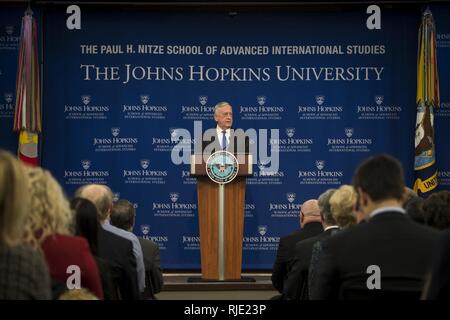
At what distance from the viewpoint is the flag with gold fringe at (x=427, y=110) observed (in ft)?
31.7

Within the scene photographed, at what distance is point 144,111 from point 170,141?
51 cm

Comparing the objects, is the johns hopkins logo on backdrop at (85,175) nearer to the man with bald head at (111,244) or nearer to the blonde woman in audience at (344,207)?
the man with bald head at (111,244)

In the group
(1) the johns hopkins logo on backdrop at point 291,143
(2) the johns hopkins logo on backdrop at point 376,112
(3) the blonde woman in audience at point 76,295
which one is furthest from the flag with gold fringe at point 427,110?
(3) the blonde woman in audience at point 76,295

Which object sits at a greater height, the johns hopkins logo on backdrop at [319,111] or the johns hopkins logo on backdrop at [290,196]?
the johns hopkins logo on backdrop at [319,111]

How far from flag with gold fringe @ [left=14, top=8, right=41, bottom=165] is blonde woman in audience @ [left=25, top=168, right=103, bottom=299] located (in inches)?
268

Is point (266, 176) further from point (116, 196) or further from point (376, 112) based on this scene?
point (116, 196)

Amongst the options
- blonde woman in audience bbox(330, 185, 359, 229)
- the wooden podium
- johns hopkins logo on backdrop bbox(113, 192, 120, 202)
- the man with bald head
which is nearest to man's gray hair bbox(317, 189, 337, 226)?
blonde woman in audience bbox(330, 185, 359, 229)

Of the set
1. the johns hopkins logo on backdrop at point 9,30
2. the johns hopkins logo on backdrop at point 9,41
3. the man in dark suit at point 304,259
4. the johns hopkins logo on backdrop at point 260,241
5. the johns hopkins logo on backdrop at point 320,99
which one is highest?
the johns hopkins logo on backdrop at point 9,30

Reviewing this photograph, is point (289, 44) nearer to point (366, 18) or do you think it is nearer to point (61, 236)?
point (366, 18)

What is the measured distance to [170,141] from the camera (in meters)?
Answer: 10.1

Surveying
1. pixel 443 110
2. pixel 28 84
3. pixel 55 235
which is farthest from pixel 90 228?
pixel 443 110

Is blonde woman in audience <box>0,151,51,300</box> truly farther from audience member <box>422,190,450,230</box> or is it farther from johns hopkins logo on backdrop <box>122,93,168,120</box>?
johns hopkins logo on backdrop <box>122,93,168,120</box>

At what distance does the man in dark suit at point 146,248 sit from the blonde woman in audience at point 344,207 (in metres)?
1.58

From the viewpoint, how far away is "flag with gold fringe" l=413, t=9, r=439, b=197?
31.7 ft
